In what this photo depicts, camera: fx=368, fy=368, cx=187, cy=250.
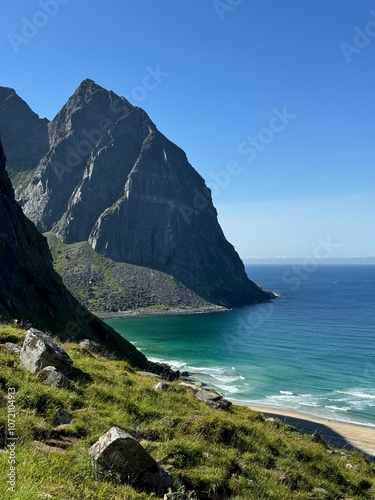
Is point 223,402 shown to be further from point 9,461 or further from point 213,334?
point 213,334

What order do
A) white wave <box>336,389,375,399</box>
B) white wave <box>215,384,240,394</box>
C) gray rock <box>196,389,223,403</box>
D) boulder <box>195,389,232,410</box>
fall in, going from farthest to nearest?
white wave <box>215,384,240,394</box> → white wave <box>336,389,375,399</box> → gray rock <box>196,389,223,403</box> → boulder <box>195,389,232,410</box>

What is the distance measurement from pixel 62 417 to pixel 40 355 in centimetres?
321

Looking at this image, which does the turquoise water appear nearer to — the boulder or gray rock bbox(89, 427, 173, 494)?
the boulder

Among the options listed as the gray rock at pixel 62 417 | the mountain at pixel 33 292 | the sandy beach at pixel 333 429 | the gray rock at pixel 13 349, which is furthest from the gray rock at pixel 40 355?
the sandy beach at pixel 333 429

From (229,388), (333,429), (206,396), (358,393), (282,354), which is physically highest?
(206,396)

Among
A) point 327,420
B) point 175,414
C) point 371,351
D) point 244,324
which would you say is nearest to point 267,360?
point 371,351

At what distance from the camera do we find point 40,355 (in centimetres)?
1302

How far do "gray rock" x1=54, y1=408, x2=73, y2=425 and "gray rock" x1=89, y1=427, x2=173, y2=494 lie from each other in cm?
216

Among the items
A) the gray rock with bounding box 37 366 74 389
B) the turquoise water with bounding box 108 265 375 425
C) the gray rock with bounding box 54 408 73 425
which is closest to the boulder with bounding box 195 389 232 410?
the gray rock with bounding box 37 366 74 389

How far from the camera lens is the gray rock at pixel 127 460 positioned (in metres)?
8.30

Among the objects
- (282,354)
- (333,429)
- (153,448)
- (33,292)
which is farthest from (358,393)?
(153,448)

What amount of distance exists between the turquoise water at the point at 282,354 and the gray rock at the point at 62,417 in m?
62.7

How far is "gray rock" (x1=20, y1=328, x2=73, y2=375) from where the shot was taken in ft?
42.4

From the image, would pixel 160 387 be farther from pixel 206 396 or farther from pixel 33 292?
pixel 33 292
